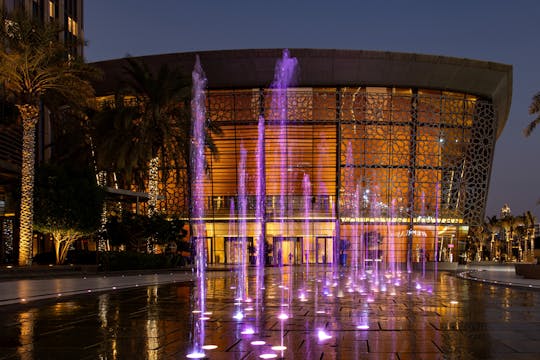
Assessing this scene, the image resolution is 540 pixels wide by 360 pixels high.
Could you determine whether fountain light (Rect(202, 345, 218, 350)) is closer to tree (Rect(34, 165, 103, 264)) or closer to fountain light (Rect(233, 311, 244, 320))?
fountain light (Rect(233, 311, 244, 320))

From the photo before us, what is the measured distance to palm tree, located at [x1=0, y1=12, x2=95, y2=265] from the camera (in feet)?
93.6

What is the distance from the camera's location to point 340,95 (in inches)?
2117

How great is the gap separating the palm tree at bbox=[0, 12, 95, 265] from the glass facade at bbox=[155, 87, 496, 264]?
24033 mm

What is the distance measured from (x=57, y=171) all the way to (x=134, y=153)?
453 centimetres

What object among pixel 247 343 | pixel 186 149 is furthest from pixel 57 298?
pixel 186 149

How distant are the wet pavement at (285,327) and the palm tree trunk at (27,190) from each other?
41.7 feet

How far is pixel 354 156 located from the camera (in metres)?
54.4

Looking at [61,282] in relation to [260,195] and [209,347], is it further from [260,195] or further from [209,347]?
[260,195]

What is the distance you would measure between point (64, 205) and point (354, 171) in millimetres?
27138

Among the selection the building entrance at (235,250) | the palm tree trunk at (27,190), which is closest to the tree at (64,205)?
the palm tree trunk at (27,190)

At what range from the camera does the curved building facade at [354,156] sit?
53.6 meters

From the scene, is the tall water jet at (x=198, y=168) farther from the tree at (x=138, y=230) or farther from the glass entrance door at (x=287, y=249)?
the glass entrance door at (x=287, y=249)

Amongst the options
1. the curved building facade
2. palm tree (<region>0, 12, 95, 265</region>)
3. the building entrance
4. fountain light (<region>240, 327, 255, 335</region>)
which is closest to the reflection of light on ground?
fountain light (<region>240, 327, 255, 335</region>)

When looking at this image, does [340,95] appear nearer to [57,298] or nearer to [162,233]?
[162,233]
